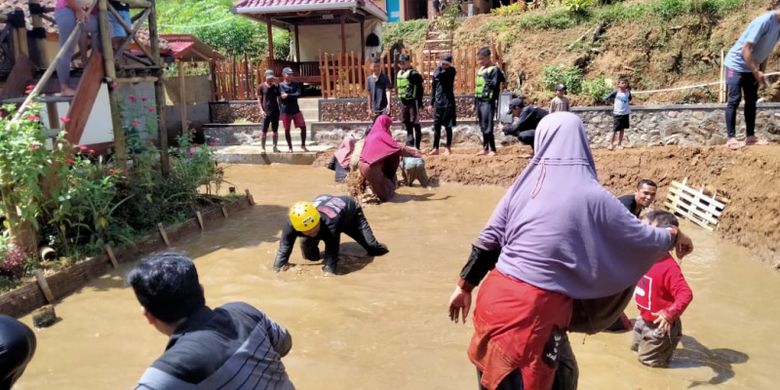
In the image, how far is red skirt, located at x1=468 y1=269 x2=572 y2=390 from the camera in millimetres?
2424

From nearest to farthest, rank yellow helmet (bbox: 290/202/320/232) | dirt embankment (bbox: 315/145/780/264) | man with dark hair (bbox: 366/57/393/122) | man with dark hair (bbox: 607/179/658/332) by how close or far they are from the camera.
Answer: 1. man with dark hair (bbox: 607/179/658/332)
2. yellow helmet (bbox: 290/202/320/232)
3. dirt embankment (bbox: 315/145/780/264)
4. man with dark hair (bbox: 366/57/393/122)

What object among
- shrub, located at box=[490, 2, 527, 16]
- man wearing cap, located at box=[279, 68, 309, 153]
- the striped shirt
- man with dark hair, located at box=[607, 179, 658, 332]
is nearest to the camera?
the striped shirt

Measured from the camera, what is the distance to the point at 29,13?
9.28 meters

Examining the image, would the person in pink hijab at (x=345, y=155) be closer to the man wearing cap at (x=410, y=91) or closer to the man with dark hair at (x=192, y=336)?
the man wearing cap at (x=410, y=91)

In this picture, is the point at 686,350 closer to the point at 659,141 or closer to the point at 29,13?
the point at 659,141

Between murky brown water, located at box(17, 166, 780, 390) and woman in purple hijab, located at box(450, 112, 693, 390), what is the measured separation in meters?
1.64

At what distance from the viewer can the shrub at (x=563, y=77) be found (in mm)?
14977

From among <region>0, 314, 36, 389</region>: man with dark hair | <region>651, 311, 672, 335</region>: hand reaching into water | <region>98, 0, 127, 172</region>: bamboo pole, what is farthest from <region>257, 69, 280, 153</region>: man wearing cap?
<region>0, 314, 36, 389</region>: man with dark hair

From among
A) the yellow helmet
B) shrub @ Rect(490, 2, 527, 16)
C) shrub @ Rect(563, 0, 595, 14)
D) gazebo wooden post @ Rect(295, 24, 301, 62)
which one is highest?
shrub @ Rect(490, 2, 527, 16)

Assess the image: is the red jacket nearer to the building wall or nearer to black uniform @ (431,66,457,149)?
black uniform @ (431,66,457,149)

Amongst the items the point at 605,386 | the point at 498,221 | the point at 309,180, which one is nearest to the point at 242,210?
the point at 309,180

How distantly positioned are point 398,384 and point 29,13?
28.2 ft

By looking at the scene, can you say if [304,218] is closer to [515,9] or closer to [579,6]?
[579,6]

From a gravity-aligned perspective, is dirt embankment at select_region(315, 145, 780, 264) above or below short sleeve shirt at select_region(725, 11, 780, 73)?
below
